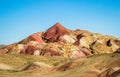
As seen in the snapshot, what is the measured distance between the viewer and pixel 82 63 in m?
67.8

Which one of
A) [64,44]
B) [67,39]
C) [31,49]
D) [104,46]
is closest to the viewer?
[31,49]

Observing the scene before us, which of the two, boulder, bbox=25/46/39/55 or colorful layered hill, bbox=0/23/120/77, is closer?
colorful layered hill, bbox=0/23/120/77

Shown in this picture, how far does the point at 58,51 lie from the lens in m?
105

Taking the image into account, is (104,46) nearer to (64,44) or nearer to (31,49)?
(64,44)

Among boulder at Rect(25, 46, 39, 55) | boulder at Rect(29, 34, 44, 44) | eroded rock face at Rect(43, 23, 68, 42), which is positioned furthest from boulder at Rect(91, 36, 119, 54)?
boulder at Rect(25, 46, 39, 55)

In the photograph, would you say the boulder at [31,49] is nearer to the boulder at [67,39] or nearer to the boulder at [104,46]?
the boulder at [67,39]

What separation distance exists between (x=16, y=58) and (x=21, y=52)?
1642 cm

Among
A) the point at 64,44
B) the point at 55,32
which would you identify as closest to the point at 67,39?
the point at 64,44

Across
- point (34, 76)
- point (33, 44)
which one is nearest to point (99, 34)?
point (33, 44)

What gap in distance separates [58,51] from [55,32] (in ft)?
50.4

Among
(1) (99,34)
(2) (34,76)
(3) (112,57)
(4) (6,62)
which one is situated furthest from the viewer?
(1) (99,34)

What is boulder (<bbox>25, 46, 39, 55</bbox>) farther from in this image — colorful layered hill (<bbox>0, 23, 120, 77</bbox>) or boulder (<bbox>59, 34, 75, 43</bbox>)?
boulder (<bbox>59, 34, 75, 43</bbox>)

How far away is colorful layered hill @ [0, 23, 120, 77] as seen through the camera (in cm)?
6800

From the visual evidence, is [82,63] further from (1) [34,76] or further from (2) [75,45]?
(2) [75,45]
